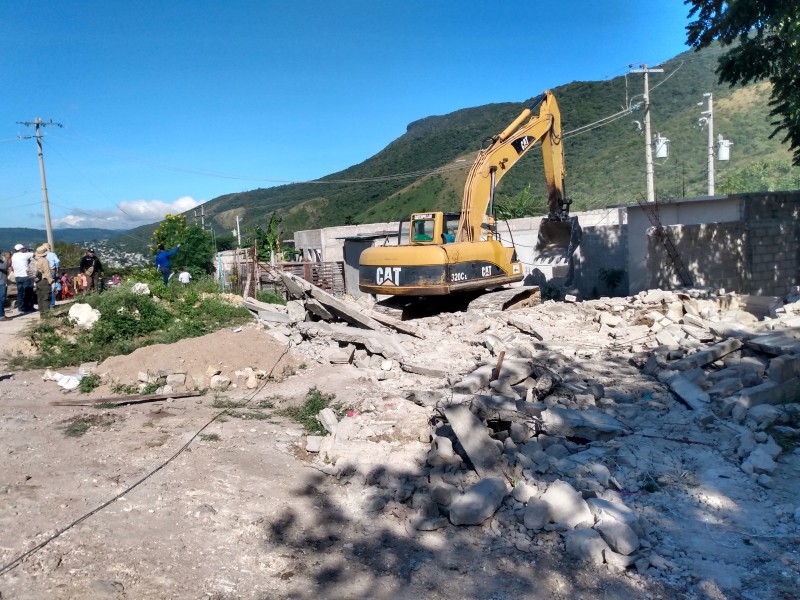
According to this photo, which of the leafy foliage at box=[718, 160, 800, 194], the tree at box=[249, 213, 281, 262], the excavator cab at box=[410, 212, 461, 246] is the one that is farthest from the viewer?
the leafy foliage at box=[718, 160, 800, 194]

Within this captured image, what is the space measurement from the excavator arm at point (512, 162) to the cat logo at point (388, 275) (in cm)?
178

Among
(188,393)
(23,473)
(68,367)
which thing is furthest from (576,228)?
(23,473)

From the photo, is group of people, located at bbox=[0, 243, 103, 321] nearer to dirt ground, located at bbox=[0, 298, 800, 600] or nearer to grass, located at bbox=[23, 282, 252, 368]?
grass, located at bbox=[23, 282, 252, 368]

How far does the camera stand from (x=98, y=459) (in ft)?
16.8

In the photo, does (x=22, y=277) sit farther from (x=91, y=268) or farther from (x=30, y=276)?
(x=91, y=268)

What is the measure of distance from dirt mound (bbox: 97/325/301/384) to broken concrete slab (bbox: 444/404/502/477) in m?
4.08

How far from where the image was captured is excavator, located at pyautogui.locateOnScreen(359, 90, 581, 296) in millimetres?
11320

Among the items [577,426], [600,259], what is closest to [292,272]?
[600,259]

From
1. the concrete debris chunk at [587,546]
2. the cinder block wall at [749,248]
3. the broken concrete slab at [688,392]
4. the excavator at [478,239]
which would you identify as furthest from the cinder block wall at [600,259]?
the concrete debris chunk at [587,546]

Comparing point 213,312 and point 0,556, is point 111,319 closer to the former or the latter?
point 213,312

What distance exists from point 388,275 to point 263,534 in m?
7.91

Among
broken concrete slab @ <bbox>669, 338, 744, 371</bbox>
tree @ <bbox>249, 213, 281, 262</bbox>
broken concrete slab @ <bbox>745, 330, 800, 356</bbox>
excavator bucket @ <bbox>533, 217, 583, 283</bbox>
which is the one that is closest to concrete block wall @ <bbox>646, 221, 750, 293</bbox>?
excavator bucket @ <bbox>533, 217, 583, 283</bbox>

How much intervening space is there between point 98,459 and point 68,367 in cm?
469

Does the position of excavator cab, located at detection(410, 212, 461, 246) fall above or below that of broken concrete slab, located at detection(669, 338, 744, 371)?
above
